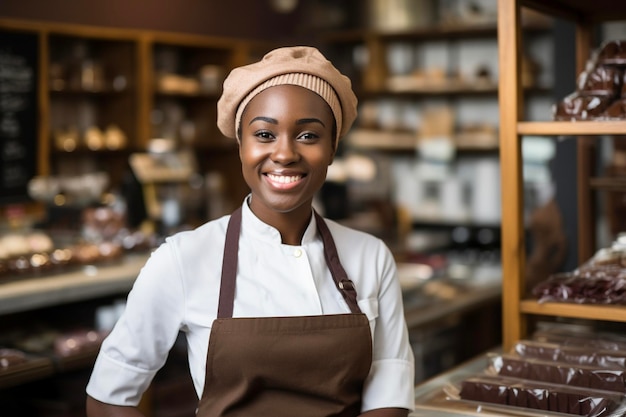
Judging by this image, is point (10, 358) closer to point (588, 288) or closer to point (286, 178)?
point (286, 178)

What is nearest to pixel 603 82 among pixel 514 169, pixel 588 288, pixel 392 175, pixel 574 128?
pixel 574 128

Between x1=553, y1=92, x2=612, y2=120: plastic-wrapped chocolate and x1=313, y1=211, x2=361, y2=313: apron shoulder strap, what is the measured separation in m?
0.73

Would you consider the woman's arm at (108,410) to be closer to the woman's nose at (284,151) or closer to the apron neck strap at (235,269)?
the apron neck strap at (235,269)

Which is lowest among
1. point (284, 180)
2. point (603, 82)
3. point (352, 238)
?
point (352, 238)

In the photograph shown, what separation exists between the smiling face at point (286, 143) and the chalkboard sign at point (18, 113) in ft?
12.6

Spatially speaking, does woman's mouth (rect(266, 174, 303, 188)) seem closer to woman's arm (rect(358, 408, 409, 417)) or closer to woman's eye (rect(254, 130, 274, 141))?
woman's eye (rect(254, 130, 274, 141))

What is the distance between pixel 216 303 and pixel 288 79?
45 centimetres

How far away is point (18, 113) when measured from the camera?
5363 millimetres

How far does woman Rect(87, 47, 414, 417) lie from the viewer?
167 centimetres

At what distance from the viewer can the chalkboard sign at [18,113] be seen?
526 centimetres

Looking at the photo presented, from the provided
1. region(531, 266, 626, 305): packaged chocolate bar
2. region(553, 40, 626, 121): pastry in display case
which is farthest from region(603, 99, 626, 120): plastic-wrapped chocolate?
region(531, 266, 626, 305): packaged chocolate bar

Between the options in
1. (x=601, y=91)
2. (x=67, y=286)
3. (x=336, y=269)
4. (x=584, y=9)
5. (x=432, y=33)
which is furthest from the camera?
(x=432, y=33)

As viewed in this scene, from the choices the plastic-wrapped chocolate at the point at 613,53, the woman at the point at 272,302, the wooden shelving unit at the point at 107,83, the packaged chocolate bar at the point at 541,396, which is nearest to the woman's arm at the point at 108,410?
the woman at the point at 272,302

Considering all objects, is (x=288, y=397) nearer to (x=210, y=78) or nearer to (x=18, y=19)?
(x=18, y=19)
